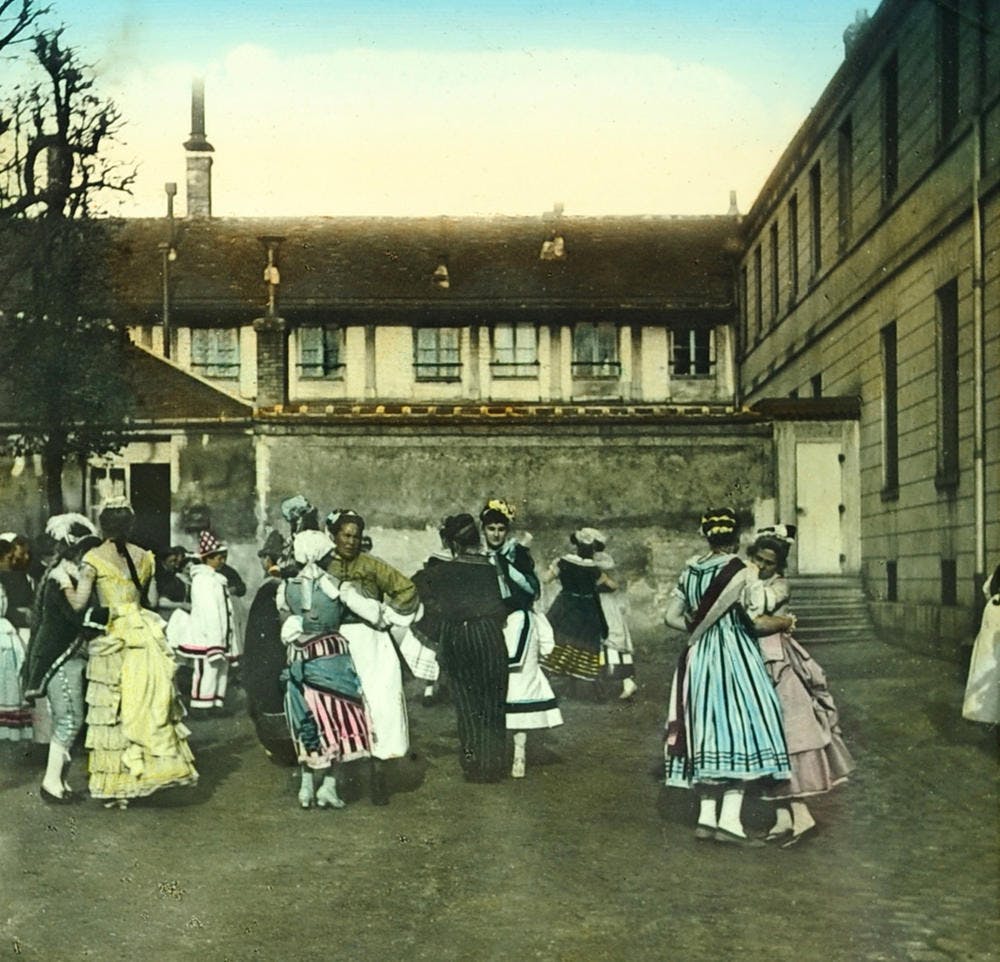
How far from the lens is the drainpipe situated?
40.1 feet

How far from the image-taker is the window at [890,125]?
15.6 m

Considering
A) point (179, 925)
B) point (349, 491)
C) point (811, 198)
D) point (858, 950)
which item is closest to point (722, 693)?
point (858, 950)

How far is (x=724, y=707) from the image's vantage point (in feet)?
24.2

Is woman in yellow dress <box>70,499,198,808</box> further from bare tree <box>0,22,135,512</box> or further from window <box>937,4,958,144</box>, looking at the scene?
window <box>937,4,958,144</box>

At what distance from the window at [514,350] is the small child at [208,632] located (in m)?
19.1

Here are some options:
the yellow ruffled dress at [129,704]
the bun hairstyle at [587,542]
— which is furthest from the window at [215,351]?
the yellow ruffled dress at [129,704]

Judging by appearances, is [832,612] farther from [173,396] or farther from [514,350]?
[514,350]

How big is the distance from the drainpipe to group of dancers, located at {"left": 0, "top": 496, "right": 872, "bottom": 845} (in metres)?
4.57

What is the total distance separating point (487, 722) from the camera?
9.23 metres

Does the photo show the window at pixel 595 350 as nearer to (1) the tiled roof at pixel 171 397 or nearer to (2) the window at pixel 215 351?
(2) the window at pixel 215 351

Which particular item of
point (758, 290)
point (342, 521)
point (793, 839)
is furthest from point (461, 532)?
point (758, 290)

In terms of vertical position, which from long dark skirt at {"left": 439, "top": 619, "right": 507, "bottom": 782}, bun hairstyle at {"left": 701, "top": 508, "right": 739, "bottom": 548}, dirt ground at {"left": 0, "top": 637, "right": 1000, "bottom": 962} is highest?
bun hairstyle at {"left": 701, "top": 508, "right": 739, "bottom": 548}

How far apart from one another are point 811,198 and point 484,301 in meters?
13.0

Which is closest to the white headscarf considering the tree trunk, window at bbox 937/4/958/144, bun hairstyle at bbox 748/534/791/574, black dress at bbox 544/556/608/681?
bun hairstyle at bbox 748/534/791/574
